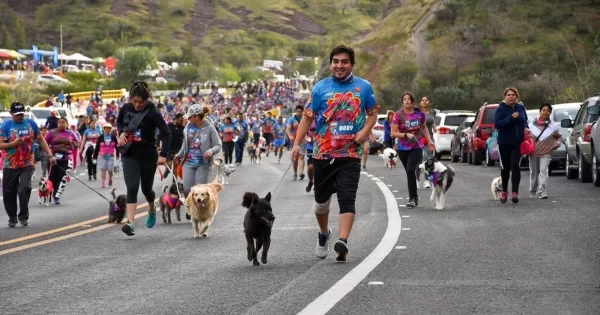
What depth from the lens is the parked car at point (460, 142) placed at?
36750 mm

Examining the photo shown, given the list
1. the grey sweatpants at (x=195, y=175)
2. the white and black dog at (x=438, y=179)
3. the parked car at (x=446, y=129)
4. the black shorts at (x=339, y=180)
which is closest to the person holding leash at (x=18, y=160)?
the grey sweatpants at (x=195, y=175)

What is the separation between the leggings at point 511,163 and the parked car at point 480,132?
13502 millimetres

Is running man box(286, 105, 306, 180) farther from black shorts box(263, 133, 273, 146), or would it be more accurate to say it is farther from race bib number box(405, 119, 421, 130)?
black shorts box(263, 133, 273, 146)

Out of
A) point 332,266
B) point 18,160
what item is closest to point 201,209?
point 332,266

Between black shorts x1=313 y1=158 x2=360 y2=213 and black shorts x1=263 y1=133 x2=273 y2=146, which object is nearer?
black shorts x1=313 y1=158 x2=360 y2=213

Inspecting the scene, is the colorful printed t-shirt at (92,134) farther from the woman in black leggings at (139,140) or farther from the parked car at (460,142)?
the woman in black leggings at (139,140)

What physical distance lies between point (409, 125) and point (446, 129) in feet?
75.0

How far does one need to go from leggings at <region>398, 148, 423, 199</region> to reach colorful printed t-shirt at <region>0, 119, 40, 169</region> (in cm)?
552

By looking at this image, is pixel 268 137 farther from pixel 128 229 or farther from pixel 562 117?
pixel 128 229

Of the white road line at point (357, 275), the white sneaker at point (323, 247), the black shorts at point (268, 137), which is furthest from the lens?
the black shorts at point (268, 137)

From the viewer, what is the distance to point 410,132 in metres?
18.8

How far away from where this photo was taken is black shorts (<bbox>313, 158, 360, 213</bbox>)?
1106 cm

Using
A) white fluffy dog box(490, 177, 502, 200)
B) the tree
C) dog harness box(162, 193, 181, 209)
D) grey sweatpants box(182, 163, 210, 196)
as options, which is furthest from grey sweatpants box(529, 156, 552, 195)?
the tree

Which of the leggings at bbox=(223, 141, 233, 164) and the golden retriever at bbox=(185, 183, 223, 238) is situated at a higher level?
the golden retriever at bbox=(185, 183, 223, 238)
